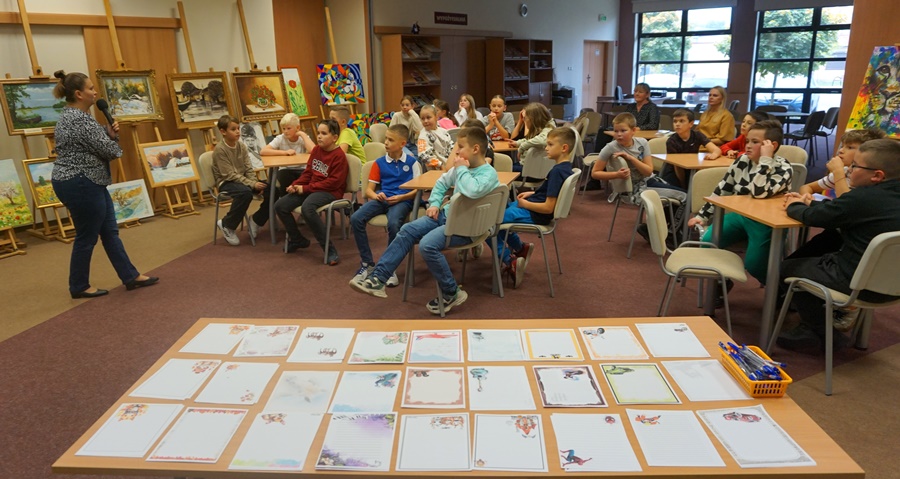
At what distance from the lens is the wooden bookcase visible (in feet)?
32.3

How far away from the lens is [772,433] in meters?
1.58

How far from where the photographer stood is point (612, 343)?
6.82ft

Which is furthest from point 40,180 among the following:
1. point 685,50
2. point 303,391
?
point 685,50

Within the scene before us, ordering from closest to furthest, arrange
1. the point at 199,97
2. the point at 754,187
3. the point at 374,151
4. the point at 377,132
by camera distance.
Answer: the point at 754,187
the point at 374,151
the point at 199,97
the point at 377,132

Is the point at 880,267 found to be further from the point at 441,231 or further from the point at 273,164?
the point at 273,164

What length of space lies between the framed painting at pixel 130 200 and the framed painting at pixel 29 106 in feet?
2.80

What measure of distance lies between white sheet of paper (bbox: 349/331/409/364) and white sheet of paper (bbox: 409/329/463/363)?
0.04m

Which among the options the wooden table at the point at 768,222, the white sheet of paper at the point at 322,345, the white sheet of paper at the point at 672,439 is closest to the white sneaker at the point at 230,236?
the white sheet of paper at the point at 322,345

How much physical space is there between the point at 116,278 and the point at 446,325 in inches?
147

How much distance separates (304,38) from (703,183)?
7055mm

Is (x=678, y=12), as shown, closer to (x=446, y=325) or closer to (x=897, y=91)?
(x=897, y=91)

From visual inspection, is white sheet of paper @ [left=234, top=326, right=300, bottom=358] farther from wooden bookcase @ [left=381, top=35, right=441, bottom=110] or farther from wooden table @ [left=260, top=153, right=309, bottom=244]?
wooden bookcase @ [left=381, top=35, right=441, bottom=110]

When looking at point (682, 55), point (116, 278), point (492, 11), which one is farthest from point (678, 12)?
point (116, 278)

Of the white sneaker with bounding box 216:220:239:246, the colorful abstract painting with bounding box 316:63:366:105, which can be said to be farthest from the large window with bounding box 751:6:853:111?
the white sneaker with bounding box 216:220:239:246
